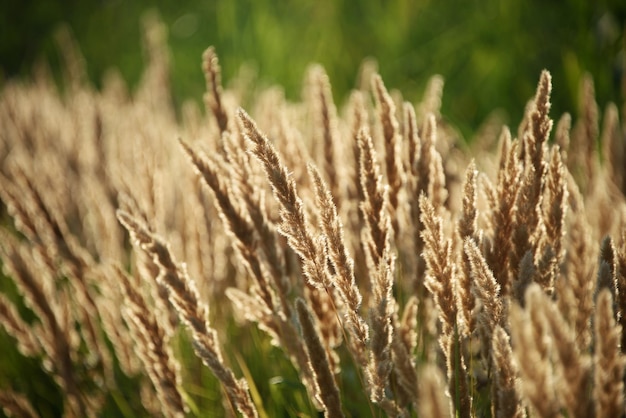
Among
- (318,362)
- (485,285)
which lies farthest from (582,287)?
(318,362)

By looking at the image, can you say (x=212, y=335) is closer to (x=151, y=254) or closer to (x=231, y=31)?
(x=151, y=254)

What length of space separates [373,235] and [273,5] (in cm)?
420

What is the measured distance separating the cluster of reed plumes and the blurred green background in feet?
4.06

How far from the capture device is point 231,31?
13.8ft

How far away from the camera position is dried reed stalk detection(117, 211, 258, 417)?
1187mm

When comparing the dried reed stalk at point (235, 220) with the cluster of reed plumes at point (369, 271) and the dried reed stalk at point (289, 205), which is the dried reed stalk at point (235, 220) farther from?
the dried reed stalk at point (289, 205)

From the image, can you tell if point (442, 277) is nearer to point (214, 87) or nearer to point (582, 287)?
point (582, 287)

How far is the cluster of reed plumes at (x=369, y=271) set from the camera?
100 centimetres

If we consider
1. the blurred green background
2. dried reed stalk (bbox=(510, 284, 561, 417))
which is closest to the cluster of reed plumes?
dried reed stalk (bbox=(510, 284, 561, 417))

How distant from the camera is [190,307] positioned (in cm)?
122

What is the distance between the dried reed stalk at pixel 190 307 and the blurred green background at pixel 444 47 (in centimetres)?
227

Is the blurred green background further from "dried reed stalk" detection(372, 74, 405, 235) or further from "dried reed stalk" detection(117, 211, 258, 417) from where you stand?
"dried reed stalk" detection(117, 211, 258, 417)

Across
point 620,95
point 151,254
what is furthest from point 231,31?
point 151,254

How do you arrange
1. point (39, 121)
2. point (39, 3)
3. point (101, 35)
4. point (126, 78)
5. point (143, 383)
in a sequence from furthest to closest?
point (39, 3) → point (101, 35) → point (126, 78) → point (39, 121) → point (143, 383)
